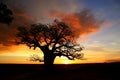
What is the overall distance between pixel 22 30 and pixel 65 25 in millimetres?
8275
